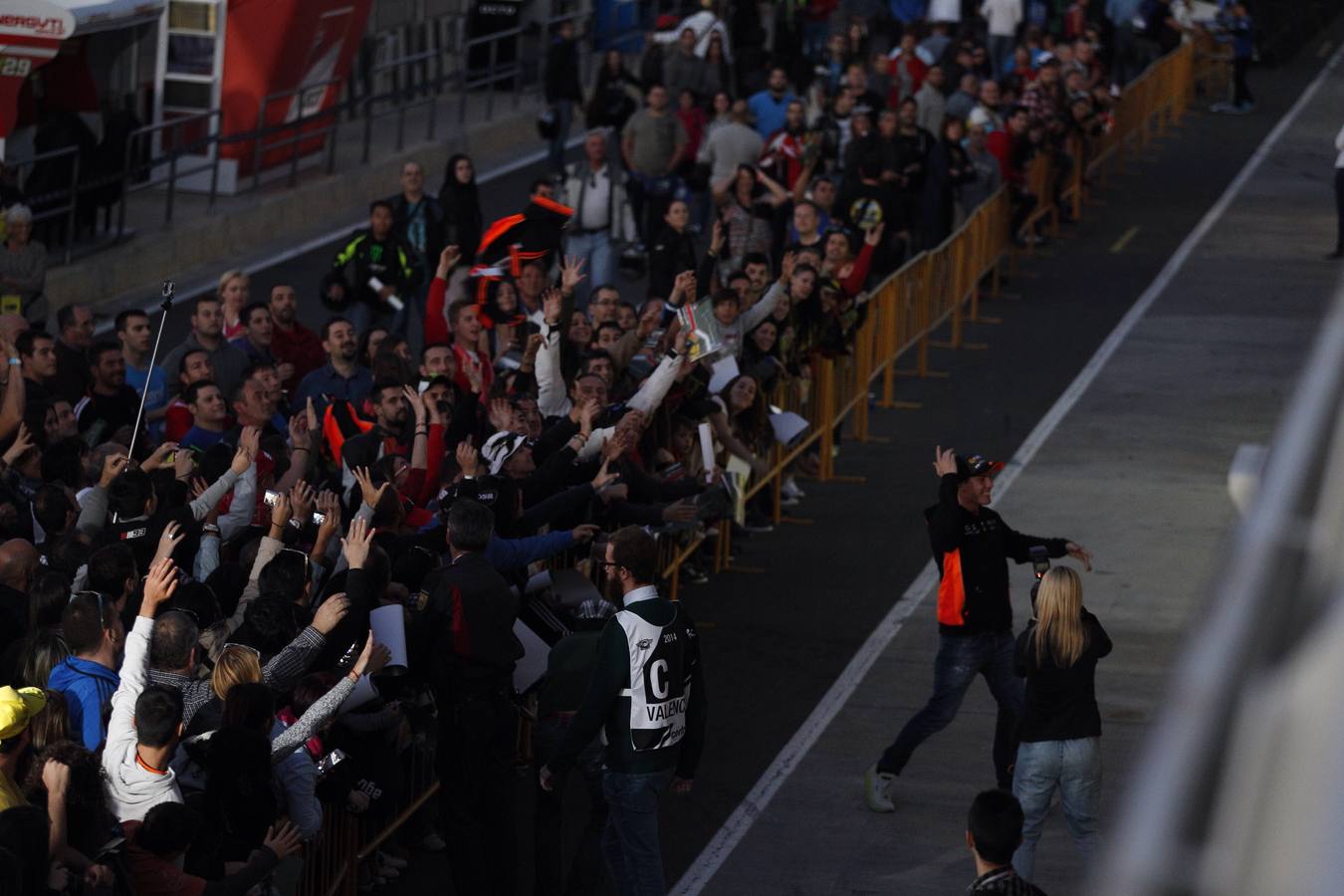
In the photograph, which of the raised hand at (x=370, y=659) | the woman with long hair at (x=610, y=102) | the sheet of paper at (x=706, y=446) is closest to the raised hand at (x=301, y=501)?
the raised hand at (x=370, y=659)

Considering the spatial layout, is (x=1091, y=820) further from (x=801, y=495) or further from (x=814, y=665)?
(x=801, y=495)

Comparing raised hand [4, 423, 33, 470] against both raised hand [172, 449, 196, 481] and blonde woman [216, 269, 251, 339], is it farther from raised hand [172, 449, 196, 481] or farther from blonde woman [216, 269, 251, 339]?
blonde woman [216, 269, 251, 339]

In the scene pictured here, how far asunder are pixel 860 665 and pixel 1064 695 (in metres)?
3.89

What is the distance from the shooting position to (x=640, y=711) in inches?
297

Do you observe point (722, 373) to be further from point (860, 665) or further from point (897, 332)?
point (897, 332)

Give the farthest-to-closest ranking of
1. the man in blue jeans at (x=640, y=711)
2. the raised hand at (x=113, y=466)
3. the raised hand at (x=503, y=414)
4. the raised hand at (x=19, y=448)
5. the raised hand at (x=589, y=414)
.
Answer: the raised hand at (x=589, y=414)
the raised hand at (x=503, y=414)
the raised hand at (x=19, y=448)
the raised hand at (x=113, y=466)
the man in blue jeans at (x=640, y=711)

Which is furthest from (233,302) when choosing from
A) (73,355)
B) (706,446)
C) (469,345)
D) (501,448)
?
(501,448)

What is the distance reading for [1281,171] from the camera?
31750 mm

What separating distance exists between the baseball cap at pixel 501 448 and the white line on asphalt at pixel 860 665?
215cm

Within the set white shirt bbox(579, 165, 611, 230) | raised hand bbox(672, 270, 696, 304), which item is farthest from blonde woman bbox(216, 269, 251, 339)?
white shirt bbox(579, 165, 611, 230)

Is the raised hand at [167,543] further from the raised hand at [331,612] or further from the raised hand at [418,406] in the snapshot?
the raised hand at [418,406]

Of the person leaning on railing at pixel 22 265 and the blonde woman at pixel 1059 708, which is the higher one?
the blonde woman at pixel 1059 708

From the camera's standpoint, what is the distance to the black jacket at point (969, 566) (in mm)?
9211

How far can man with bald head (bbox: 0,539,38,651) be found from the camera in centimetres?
755
